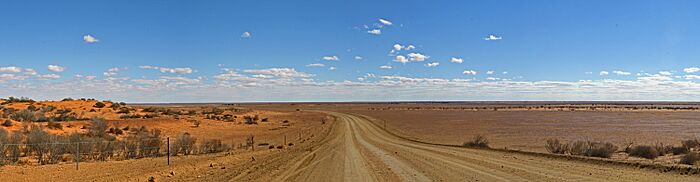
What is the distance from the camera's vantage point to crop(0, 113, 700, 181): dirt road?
17.7 metres

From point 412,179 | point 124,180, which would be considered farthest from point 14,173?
point 412,179

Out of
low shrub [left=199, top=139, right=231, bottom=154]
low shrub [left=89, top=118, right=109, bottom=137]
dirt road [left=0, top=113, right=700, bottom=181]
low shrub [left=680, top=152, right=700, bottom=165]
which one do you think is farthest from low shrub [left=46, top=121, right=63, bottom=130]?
low shrub [left=680, top=152, right=700, bottom=165]

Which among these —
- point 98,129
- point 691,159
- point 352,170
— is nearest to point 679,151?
point 691,159

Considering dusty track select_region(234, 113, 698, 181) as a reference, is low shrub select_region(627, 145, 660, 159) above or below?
above

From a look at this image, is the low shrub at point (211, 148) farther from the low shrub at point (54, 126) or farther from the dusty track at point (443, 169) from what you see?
the low shrub at point (54, 126)

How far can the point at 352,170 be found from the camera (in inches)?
768

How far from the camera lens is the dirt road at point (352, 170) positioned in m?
17.7

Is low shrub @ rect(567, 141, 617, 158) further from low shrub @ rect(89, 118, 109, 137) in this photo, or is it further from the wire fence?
low shrub @ rect(89, 118, 109, 137)

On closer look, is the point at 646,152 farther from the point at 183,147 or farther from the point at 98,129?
the point at 98,129

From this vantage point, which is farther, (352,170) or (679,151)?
(679,151)

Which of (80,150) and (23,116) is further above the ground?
(23,116)

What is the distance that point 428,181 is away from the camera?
1667cm

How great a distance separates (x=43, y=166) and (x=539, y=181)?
59.4 feet

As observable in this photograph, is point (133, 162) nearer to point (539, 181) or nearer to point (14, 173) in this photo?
point (14, 173)
